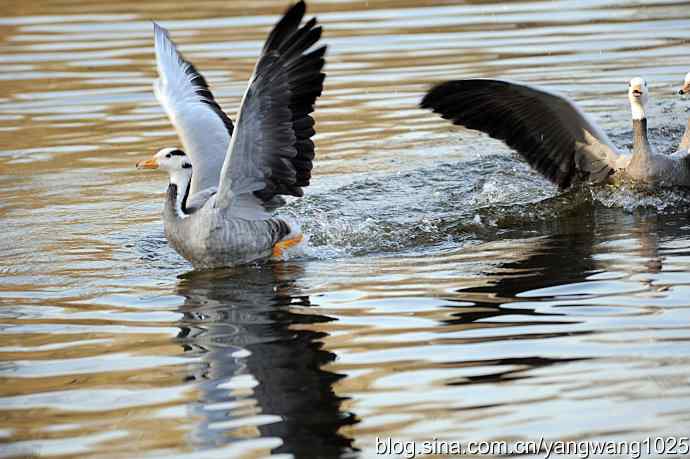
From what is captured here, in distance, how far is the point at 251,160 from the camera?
8453mm

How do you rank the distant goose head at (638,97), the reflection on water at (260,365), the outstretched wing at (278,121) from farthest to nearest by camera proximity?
1. the distant goose head at (638,97)
2. the outstretched wing at (278,121)
3. the reflection on water at (260,365)

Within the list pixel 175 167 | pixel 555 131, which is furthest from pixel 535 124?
pixel 175 167

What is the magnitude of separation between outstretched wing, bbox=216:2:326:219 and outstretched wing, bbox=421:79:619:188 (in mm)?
1844

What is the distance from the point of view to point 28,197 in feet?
37.3

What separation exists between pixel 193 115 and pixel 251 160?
5.25 ft

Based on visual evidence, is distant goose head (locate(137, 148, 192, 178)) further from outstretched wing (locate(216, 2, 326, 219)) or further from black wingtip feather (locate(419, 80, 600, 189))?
black wingtip feather (locate(419, 80, 600, 189))

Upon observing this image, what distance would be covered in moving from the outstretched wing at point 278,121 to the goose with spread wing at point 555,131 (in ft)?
6.02

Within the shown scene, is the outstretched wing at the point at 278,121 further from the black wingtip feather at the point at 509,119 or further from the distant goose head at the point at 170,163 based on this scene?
the black wingtip feather at the point at 509,119

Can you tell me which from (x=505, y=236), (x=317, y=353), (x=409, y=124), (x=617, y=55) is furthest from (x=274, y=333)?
(x=617, y=55)

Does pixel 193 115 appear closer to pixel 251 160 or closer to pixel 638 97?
pixel 251 160

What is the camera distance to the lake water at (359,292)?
5492mm

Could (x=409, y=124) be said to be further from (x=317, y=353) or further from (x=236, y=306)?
(x=317, y=353)

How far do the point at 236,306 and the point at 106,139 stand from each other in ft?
21.6

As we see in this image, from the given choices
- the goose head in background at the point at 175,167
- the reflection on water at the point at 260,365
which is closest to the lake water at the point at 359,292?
the reflection on water at the point at 260,365
